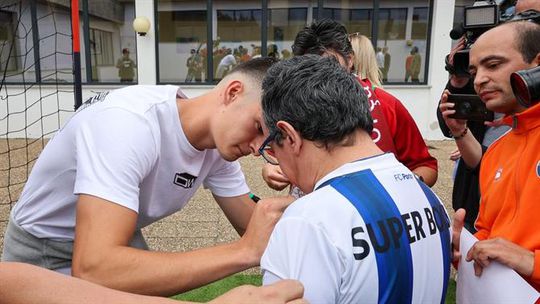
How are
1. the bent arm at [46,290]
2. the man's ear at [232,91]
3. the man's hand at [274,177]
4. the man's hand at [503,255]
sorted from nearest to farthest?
the bent arm at [46,290]
the man's hand at [503,255]
the man's ear at [232,91]
the man's hand at [274,177]

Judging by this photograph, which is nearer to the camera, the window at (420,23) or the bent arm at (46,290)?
the bent arm at (46,290)

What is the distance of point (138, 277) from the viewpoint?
1.42 metres

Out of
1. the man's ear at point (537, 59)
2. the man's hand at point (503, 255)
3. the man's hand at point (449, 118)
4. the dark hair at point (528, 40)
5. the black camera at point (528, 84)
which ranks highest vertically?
the dark hair at point (528, 40)

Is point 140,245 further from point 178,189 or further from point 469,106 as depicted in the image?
point 469,106

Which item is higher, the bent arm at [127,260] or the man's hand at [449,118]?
the man's hand at [449,118]

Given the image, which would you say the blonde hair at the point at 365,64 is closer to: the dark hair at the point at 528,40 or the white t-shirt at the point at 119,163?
the dark hair at the point at 528,40

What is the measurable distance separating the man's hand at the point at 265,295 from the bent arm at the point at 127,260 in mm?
420

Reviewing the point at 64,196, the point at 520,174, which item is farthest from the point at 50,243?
the point at 520,174

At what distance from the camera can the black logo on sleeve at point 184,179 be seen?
76.9 inches

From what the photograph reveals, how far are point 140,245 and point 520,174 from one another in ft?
5.46

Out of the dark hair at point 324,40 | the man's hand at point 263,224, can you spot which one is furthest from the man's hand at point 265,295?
the dark hair at point 324,40

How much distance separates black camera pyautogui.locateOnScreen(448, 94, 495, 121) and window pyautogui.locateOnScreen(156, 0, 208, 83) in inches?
355

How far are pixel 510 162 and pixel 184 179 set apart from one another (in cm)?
131

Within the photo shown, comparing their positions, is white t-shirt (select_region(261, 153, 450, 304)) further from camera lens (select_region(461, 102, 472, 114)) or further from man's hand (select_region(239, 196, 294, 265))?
camera lens (select_region(461, 102, 472, 114))
